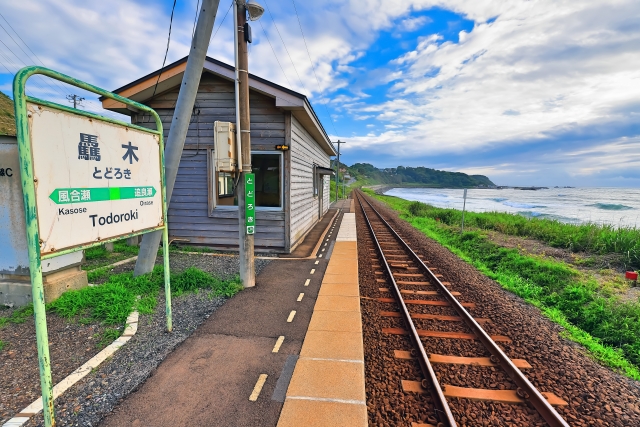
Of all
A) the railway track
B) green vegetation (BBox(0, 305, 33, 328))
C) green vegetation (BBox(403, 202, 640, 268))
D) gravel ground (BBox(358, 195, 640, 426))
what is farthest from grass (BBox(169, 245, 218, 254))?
green vegetation (BBox(403, 202, 640, 268))

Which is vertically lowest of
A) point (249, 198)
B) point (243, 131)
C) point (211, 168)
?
point (249, 198)

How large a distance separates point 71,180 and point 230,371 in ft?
7.25

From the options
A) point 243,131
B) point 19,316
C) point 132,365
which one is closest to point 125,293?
point 19,316

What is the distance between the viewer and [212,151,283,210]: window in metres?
7.61

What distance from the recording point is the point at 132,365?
9.57 feet

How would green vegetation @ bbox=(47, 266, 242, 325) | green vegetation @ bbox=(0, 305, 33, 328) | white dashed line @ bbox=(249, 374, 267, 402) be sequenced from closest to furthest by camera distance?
white dashed line @ bbox=(249, 374, 267, 402) → green vegetation @ bbox=(0, 305, 33, 328) → green vegetation @ bbox=(47, 266, 242, 325)

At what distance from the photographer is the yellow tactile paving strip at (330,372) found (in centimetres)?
231

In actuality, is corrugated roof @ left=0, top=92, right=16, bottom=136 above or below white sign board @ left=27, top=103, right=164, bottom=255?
above

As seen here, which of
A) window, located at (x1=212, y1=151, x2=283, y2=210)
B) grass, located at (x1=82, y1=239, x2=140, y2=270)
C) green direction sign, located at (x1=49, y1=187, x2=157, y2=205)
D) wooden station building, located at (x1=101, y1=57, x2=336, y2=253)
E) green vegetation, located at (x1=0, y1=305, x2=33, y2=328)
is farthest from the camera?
window, located at (x1=212, y1=151, x2=283, y2=210)

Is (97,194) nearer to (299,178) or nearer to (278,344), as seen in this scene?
(278,344)

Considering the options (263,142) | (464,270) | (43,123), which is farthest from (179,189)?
(464,270)

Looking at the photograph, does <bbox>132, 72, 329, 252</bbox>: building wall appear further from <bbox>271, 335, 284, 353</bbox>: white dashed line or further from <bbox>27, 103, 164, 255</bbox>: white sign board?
<bbox>27, 103, 164, 255</bbox>: white sign board

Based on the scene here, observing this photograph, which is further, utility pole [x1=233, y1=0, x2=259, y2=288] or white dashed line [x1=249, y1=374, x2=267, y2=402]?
→ utility pole [x1=233, y1=0, x2=259, y2=288]

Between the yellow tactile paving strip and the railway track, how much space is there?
19.4 inches
